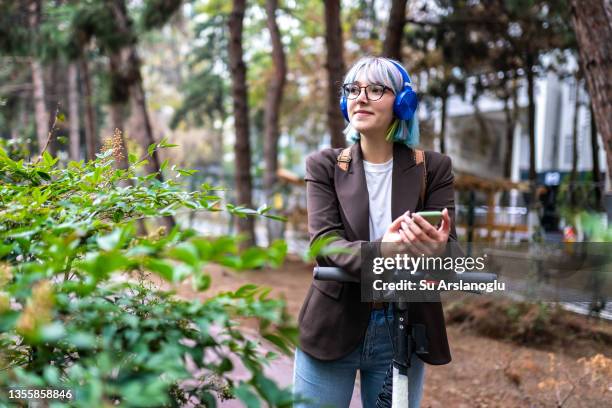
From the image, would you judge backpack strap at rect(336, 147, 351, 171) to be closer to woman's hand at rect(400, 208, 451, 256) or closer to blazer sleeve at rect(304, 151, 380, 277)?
blazer sleeve at rect(304, 151, 380, 277)

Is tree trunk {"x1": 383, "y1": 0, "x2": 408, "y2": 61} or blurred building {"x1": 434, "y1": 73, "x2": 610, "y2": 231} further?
blurred building {"x1": 434, "y1": 73, "x2": 610, "y2": 231}

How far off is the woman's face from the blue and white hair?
0.02 m

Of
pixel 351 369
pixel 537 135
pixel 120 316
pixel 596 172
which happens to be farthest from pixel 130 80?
pixel 537 135

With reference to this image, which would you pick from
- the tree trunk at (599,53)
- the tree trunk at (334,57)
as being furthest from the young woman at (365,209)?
the tree trunk at (334,57)

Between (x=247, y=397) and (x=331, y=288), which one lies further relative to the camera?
(x=331, y=288)

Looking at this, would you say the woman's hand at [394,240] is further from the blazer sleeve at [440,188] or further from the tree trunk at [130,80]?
the tree trunk at [130,80]

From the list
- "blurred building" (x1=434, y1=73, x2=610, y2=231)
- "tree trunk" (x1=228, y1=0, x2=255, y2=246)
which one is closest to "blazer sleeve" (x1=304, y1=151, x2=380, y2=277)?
"tree trunk" (x1=228, y1=0, x2=255, y2=246)

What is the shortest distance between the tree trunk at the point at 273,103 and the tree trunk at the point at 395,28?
4052mm

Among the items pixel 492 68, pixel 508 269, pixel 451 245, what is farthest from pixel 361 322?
pixel 492 68

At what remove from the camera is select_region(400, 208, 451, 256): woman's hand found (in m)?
1.63

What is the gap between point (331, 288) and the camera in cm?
200

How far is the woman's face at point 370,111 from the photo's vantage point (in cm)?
204

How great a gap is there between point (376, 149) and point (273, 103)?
38.5 ft

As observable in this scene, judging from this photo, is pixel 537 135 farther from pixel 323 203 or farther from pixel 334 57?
pixel 323 203
